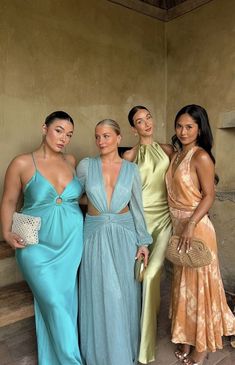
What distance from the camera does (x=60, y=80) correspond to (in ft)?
10.3

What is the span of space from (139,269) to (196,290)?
46cm

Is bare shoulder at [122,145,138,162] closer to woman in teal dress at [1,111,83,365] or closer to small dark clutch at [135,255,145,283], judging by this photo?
woman in teal dress at [1,111,83,365]

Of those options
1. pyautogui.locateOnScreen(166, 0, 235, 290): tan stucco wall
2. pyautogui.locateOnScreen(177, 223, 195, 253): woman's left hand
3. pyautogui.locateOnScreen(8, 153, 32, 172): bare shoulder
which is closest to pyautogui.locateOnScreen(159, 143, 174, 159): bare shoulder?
pyautogui.locateOnScreen(177, 223, 195, 253): woman's left hand

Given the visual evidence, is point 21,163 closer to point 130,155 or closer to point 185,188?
point 130,155

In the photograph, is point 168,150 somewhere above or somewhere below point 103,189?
above

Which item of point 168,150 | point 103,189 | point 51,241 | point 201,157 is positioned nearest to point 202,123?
point 201,157

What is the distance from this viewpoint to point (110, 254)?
201 cm

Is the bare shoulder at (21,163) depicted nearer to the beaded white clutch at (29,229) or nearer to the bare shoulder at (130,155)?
the beaded white clutch at (29,229)

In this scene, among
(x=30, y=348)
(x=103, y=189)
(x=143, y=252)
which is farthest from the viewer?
(x=30, y=348)

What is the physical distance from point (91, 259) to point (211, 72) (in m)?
2.54

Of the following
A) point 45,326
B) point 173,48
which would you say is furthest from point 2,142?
point 173,48

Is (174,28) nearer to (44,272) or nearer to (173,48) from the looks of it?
(173,48)

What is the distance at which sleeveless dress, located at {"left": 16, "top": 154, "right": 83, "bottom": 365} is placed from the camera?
1952 millimetres

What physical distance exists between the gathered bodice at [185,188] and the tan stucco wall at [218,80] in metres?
1.34
